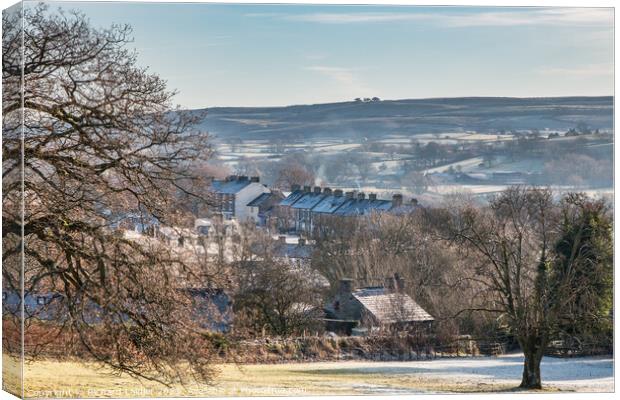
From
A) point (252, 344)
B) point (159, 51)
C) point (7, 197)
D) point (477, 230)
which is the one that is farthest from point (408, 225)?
point (7, 197)

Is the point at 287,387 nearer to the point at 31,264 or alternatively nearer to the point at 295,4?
the point at 31,264

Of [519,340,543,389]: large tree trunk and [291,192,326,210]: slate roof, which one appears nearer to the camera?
[519,340,543,389]: large tree trunk

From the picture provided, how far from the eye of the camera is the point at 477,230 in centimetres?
1736

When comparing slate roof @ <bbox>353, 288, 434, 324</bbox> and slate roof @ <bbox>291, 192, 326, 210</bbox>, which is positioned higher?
slate roof @ <bbox>291, 192, 326, 210</bbox>

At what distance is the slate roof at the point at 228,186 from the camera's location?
16.6 metres

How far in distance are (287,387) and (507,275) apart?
289 centimetres

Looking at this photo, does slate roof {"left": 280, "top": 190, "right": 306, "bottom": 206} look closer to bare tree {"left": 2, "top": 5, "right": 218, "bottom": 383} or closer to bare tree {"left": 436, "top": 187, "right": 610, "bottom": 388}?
bare tree {"left": 2, "top": 5, "right": 218, "bottom": 383}

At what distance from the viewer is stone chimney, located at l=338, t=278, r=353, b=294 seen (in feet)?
59.2

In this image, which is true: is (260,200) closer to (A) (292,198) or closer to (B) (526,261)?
(A) (292,198)

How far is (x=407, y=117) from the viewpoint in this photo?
55.5 ft

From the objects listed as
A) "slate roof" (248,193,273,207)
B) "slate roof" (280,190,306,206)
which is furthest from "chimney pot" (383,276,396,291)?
"slate roof" (248,193,273,207)

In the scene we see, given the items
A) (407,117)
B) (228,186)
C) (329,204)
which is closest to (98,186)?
(228,186)

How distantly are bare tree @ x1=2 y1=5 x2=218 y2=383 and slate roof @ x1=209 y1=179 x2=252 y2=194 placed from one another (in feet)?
1.44

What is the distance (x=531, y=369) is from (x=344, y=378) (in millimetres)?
2102
